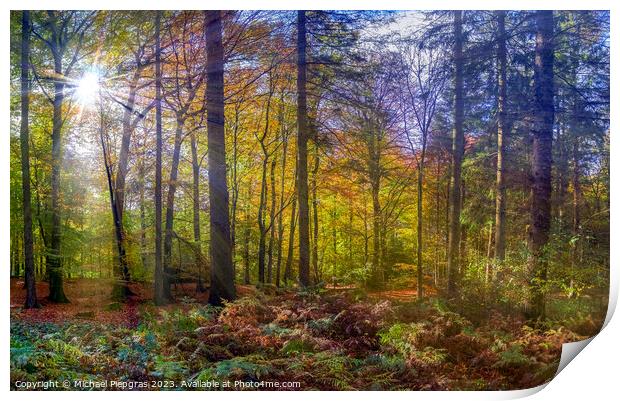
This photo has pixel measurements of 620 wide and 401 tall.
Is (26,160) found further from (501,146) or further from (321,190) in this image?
(501,146)

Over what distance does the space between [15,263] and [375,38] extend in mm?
4114

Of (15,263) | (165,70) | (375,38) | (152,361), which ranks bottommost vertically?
(152,361)

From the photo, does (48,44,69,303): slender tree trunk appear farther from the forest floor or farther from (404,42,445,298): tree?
(404,42,445,298): tree

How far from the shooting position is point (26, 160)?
433 centimetres

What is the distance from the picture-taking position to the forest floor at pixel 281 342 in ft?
13.9

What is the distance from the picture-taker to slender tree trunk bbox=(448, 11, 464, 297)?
440 centimetres

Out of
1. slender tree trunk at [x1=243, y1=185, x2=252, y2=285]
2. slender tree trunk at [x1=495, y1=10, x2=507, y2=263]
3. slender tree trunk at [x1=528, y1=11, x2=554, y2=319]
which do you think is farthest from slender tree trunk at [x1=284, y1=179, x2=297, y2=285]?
slender tree trunk at [x1=528, y1=11, x2=554, y2=319]

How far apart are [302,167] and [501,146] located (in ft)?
6.45

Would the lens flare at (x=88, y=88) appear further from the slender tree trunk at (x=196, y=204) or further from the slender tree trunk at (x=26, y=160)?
the slender tree trunk at (x=196, y=204)

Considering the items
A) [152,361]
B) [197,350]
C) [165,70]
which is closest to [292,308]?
[197,350]

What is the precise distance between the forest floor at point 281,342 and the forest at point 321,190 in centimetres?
2

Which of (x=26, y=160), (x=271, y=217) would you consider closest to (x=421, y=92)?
(x=271, y=217)

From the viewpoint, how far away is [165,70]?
4418mm
